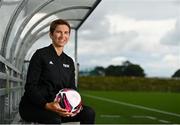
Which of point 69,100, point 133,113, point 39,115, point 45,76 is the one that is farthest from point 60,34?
point 133,113

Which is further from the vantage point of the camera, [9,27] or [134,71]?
[134,71]

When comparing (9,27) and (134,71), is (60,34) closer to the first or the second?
(9,27)

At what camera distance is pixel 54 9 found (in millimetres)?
12812

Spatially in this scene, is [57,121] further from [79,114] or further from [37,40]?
[37,40]

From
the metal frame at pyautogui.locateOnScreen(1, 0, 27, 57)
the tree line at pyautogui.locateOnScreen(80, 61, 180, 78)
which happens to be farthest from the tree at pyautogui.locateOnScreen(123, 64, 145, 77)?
the metal frame at pyautogui.locateOnScreen(1, 0, 27, 57)

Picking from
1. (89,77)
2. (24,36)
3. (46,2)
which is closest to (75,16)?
(24,36)

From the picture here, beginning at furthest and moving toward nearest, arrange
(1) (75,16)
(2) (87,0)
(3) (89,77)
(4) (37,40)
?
(3) (89,77) < (4) (37,40) < (1) (75,16) < (2) (87,0)

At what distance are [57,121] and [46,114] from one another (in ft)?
0.39

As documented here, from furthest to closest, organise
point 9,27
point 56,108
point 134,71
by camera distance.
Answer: point 134,71
point 9,27
point 56,108

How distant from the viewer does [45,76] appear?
5469mm

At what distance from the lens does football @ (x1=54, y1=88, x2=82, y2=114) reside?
530cm

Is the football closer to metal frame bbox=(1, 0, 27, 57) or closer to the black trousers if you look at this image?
the black trousers

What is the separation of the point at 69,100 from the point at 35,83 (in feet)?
1.16

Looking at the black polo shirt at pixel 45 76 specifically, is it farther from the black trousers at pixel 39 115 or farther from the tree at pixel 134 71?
the tree at pixel 134 71
